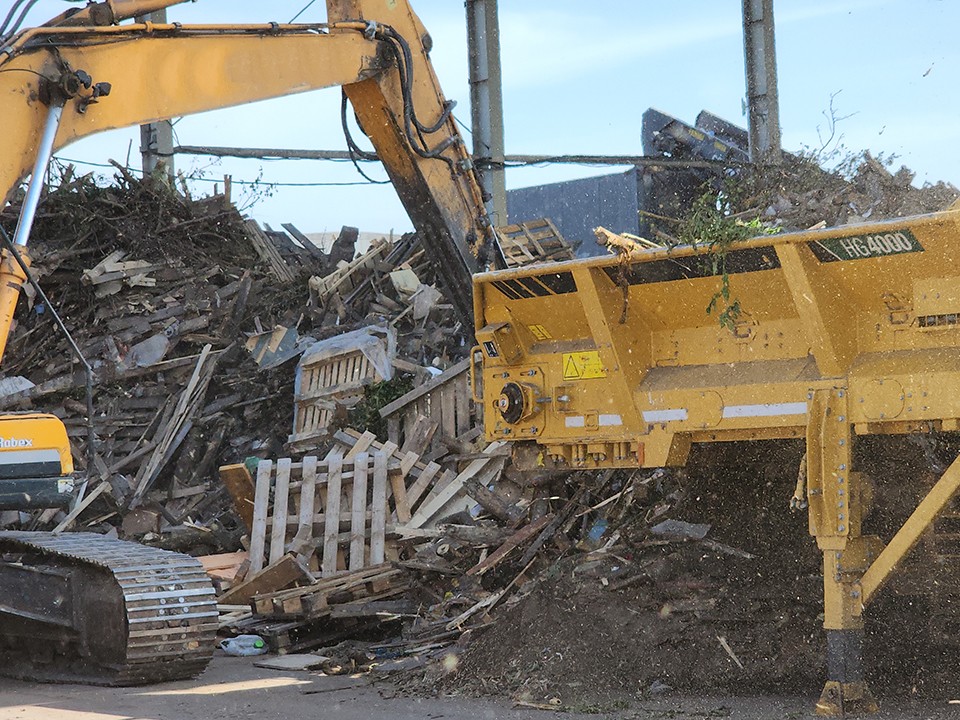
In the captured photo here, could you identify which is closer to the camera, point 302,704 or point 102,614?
point 302,704

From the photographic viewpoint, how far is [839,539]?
5.78 metres

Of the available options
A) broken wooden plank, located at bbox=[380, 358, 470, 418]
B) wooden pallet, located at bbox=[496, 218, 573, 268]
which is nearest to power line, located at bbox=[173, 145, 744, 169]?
wooden pallet, located at bbox=[496, 218, 573, 268]

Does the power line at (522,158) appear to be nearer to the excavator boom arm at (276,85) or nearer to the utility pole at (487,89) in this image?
the utility pole at (487,89)

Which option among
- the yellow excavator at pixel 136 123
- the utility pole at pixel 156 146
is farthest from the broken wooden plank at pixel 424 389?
the utility pole at pixel 156 146

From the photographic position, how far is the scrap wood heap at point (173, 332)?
14.2m

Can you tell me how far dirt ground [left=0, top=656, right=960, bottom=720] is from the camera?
232 inches

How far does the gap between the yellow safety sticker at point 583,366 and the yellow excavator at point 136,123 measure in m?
2.20

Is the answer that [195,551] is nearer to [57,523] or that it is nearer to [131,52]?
[57,523]

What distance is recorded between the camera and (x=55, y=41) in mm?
6145

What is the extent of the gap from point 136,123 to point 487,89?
43.2ft

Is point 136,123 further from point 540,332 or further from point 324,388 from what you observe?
point 324,388

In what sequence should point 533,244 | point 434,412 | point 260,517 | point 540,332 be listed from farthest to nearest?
point 533,244, point 434,412, point 260,517, point 540,332

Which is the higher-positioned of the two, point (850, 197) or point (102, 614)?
point (850, 197)

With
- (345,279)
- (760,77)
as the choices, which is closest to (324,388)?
(345,279)
